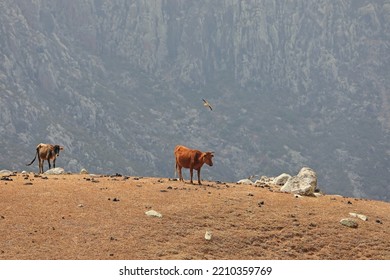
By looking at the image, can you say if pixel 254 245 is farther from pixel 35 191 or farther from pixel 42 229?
pixel 35 191

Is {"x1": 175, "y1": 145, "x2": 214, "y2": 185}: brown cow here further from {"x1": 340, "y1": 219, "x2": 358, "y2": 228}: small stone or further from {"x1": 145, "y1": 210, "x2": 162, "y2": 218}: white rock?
{"x1": 340, "y1": 219, "x2": 358, "y2": 228}: small stone

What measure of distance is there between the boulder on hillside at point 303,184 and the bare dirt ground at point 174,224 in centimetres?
124

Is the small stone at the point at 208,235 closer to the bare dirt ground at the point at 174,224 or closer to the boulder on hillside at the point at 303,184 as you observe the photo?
the bare dirt ground at the point at 174,224

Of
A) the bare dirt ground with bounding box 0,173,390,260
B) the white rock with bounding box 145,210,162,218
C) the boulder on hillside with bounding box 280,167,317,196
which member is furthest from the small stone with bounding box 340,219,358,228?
the white rock with bounding box 145,210,162,218

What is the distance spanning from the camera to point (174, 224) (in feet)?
105

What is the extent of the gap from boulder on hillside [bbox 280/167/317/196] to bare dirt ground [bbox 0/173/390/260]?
1.24 metres

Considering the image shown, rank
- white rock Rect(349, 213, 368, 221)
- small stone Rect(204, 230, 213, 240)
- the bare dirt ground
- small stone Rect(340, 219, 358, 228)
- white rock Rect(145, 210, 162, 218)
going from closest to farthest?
1. the bare dirt ground
2. small stone Rect(204, 230, 213, 240)
3. white rock Rect(145, 210, 162, 218)
4. small stone Rect(340, 219, 358, 228)
5. white rock Rect(349, 213, 368, 221)

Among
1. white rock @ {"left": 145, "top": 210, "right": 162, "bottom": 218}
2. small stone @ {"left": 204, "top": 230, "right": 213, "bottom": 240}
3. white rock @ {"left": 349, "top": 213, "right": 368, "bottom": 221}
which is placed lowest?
small stone @ {"left": 204, "top": 230, "right": 213, "bottom": 240}

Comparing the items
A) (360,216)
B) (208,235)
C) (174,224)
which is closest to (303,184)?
(360,216)

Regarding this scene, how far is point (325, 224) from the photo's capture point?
34.6 meters

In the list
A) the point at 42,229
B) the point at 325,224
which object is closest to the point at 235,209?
the point at 325,224

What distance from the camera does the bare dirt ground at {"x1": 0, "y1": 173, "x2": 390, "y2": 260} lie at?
2852 centimetres
